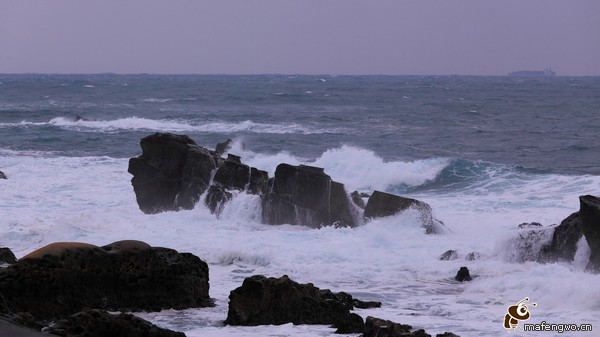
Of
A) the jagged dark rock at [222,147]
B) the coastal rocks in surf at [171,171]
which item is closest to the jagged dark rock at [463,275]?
the coastal rocks in surf at [171,171]

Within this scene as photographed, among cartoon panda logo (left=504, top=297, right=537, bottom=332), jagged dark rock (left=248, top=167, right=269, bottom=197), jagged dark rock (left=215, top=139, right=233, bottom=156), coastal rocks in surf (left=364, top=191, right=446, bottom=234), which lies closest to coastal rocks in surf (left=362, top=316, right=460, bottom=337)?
cartoon panda logo (left=504, top=297, right=537, bottom=332)

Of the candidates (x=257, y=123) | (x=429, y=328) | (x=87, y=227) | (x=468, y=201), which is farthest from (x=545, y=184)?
(x=257, y=123)

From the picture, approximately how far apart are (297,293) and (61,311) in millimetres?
3022

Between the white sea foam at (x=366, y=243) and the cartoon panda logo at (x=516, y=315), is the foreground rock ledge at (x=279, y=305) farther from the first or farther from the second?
the cartoon panda logo at (x=516, y=315)

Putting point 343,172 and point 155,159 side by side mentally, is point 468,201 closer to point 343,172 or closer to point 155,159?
point 343,172

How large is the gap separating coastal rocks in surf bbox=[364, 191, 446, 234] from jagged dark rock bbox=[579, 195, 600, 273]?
4850mm

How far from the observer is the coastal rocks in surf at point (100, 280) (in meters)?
11.8

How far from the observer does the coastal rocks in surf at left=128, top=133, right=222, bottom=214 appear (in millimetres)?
21688

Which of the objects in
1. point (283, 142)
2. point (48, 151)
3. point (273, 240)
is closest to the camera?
point (273, 240)

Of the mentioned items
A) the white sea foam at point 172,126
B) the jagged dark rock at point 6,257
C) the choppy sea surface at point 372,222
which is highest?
the jagged dark rock at point 6,257

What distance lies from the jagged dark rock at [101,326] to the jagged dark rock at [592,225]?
799 cm

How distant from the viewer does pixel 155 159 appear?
Answer: 71.7 feet

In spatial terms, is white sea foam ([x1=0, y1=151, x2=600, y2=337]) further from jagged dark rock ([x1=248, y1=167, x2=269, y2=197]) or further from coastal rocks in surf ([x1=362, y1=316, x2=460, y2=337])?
coastal rocks in surf ([x1=362, y1=316, x2=460, y2=337])

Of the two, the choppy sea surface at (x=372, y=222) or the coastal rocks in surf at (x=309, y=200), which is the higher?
the coastal rocks in surf at (x=309, y=200)
